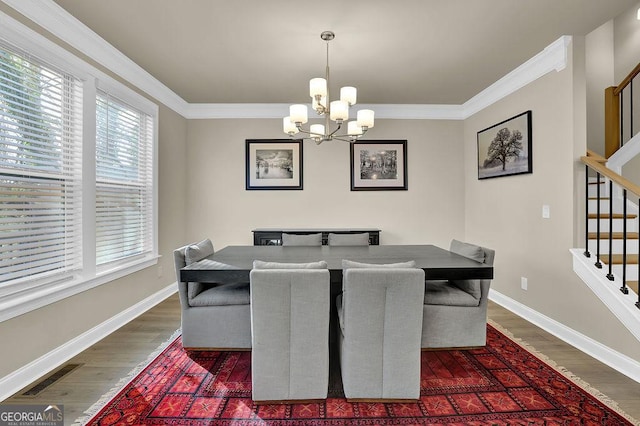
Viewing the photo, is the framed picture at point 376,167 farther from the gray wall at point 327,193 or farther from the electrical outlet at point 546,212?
the electrical outlet at point 546,212

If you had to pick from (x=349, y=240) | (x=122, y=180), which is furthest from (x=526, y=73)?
(x=122, y=180)

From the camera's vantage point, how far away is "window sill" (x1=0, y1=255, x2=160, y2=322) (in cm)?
200

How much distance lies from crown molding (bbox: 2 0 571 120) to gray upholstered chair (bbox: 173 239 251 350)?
1.91 metres

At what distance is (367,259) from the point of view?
250 cm

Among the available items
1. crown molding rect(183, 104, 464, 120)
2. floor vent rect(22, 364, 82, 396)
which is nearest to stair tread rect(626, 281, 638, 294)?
crown molding rect(183, 104, 464, 120)

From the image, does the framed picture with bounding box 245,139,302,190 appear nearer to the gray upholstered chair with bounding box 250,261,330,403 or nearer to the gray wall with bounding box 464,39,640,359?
the gray wall with bounding box 464,39,640,359

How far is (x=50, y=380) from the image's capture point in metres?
2.13

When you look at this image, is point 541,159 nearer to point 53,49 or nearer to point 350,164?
point 350,164

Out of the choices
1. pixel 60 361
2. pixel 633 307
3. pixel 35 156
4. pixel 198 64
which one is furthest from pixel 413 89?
pixel 60 361

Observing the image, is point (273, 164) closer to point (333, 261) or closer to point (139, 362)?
point (333, 261)

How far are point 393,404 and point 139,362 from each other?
1.86m

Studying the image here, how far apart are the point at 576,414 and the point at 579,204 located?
5.66 ft

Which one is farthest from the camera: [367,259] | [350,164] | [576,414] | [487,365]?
[350,164]

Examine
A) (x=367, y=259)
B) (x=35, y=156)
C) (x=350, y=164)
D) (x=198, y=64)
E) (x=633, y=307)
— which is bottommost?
(x=633, y=307)
